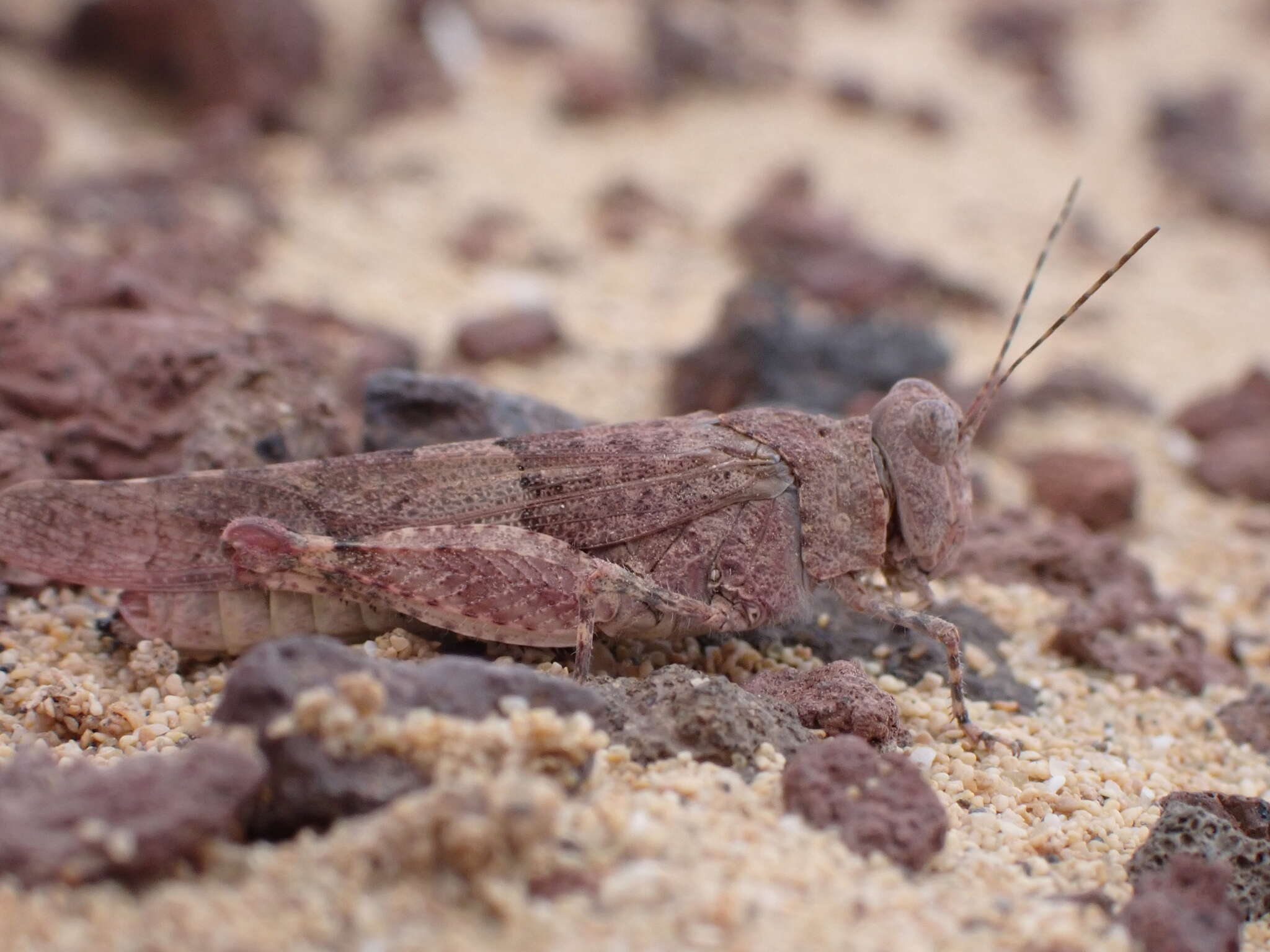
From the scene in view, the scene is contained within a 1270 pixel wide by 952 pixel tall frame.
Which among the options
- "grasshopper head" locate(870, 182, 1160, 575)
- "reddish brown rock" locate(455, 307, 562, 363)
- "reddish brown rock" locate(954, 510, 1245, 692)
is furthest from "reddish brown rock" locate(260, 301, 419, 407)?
"reddish brown rock" locate(954, 510, 1245, 692)

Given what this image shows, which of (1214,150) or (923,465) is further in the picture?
(1214,150)

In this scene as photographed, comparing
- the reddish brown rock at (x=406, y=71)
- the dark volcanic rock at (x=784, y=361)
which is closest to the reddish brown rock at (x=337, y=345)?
the dark volcanic rock at (x=784, y=361)

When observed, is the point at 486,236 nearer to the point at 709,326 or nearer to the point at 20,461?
the point at 709,326

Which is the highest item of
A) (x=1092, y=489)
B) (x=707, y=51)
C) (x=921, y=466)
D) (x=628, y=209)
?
(x=707, y=51)

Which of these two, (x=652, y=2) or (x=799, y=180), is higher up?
(x=652, y=2)

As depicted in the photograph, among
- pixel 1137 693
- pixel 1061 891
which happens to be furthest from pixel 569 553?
pixel 1137 693

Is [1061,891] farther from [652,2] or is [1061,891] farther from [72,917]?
[652,2]

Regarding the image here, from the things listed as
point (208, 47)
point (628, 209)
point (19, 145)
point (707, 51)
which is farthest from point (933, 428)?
point (707, 51)
